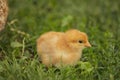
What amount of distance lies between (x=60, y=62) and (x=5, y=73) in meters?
0.57

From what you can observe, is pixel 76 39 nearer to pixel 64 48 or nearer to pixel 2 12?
pixel 64 48

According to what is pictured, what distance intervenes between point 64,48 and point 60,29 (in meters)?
1.30

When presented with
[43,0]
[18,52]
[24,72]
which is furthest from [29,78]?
Answer: [43,0]

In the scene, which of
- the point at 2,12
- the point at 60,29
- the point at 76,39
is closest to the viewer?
the point at 76,39

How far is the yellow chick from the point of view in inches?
193

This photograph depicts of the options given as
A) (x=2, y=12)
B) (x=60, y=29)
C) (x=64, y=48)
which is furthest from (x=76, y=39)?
(x=60, y=29)

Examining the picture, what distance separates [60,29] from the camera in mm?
6211

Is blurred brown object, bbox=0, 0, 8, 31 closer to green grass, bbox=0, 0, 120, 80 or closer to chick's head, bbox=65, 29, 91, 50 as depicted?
green grass, bbox=0, 0, 120, 80

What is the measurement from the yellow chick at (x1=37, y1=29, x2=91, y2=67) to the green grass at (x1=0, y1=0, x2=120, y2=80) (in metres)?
0.08

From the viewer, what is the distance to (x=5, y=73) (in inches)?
186

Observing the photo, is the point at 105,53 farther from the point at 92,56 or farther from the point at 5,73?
the point at 5,73

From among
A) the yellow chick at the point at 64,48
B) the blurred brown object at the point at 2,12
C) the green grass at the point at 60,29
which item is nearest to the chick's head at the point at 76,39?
the yellow chick at the point at 64,48

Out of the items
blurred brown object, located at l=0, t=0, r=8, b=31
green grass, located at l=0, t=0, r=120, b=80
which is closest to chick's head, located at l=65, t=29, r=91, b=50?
green grass, located at l=0, t=0, r=120, b=80

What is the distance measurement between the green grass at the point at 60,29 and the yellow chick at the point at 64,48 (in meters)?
0.08
